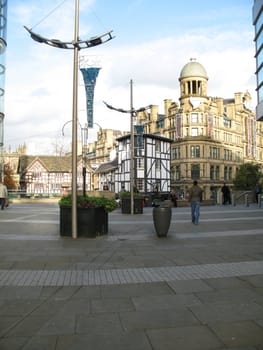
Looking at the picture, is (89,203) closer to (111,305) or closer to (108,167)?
(111,305)

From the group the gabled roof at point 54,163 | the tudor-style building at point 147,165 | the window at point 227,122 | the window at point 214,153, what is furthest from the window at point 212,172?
the gabled roof at point 54,163

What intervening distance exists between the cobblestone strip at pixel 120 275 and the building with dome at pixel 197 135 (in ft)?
178

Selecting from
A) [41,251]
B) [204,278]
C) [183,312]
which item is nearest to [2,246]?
Result: [41,251]

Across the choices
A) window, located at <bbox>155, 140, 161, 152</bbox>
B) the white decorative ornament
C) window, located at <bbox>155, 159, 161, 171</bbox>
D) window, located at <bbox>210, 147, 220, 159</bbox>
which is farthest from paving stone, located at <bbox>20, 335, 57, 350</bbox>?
window, located at <bbox>210, 147, 220, 159</bbox>

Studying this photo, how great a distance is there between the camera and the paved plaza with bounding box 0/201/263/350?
133 inches

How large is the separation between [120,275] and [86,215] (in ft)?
13.7

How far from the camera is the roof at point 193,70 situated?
6355cm

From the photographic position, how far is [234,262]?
6.80 meters

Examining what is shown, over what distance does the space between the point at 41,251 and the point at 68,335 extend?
15.0 ft

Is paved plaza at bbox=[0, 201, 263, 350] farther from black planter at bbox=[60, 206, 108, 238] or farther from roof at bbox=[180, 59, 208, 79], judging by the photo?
roof at bbox=[180, 59, 208, 79]

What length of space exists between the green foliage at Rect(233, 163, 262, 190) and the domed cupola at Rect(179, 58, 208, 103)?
50.5 feet

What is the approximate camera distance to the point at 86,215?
979cm

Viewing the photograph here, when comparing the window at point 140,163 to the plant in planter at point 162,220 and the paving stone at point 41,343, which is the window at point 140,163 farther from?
the paving stone at point 41,343

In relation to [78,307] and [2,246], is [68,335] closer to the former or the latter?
A: [78,307]
